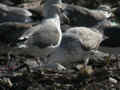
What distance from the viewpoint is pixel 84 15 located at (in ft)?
34.4

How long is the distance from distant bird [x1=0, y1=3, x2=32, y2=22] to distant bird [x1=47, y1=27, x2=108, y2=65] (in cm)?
276

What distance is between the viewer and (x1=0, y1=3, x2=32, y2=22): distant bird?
9977 mm

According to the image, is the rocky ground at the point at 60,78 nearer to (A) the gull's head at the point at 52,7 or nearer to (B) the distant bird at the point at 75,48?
(B) the distant bird at the point at 75,48

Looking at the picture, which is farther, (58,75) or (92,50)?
(92,50)

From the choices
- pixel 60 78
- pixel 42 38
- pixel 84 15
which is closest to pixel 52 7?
pixel 42 38

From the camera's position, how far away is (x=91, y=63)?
732 centimetres

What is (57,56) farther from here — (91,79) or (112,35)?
(112,35)

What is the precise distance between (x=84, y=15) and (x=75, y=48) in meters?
3.54

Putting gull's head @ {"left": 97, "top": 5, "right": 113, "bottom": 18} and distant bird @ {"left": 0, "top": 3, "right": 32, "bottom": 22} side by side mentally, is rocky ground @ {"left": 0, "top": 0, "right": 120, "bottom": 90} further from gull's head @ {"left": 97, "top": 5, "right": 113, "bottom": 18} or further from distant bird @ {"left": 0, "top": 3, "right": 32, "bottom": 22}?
gull's head @ {"left": 97, "top": 5, "right": 113, "bottom": 18}

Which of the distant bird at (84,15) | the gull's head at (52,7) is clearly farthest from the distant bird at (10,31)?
the distant bird at (84,15)

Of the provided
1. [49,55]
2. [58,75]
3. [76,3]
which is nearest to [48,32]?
[49,55]

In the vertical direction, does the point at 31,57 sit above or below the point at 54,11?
below

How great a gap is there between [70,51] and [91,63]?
0.53 metres

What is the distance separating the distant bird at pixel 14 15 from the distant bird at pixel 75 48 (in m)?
2.76
